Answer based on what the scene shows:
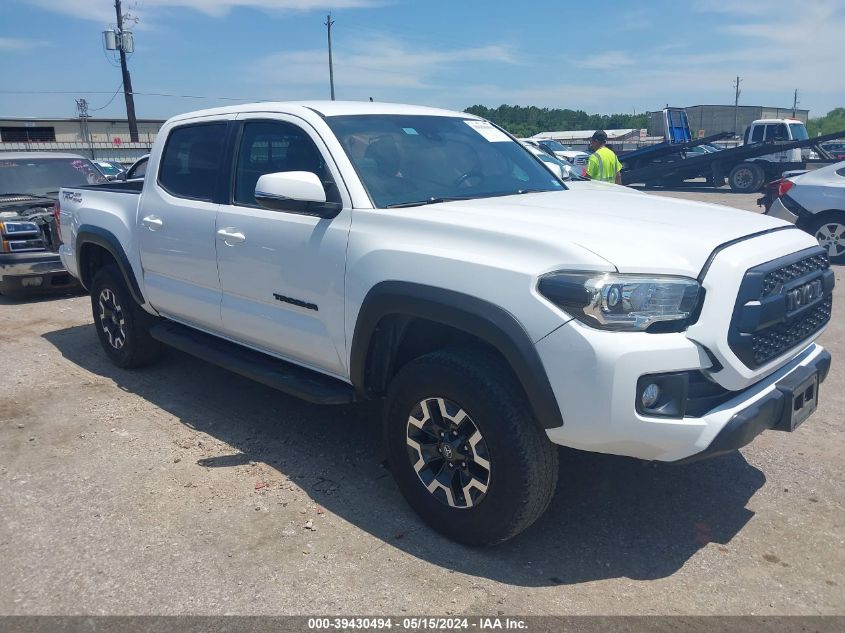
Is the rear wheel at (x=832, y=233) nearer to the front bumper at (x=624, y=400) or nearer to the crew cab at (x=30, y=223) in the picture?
the front bumper at (x=624, y=400)

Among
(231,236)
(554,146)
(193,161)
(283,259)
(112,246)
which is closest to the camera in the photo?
(283,259)

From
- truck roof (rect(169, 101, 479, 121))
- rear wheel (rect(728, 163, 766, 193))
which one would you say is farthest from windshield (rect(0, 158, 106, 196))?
rear wheel (rect(728, 163, 766, 193))

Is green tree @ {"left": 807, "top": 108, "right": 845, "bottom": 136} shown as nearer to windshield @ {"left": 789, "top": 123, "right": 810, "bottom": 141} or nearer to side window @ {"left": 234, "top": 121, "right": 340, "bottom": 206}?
windshield @ {"left": 789, "top": 123, "right": 810, "bottom": 141}

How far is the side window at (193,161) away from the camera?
14.9 feet

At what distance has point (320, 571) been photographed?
10.2ft

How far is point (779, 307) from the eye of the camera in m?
2.96

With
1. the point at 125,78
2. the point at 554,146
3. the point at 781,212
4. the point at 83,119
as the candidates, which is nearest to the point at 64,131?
the point at 83,119

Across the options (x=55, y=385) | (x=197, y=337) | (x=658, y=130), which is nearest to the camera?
(x=197, y=337)

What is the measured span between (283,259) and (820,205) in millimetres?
8568

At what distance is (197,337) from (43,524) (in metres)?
1.65

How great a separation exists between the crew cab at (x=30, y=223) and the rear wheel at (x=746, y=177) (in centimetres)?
1965

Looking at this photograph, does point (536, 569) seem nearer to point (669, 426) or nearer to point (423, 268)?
point (669, 426)

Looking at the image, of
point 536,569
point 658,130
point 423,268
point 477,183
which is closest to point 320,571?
point 536,569

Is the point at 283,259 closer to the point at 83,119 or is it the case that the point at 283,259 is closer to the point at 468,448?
the point at 468,448
